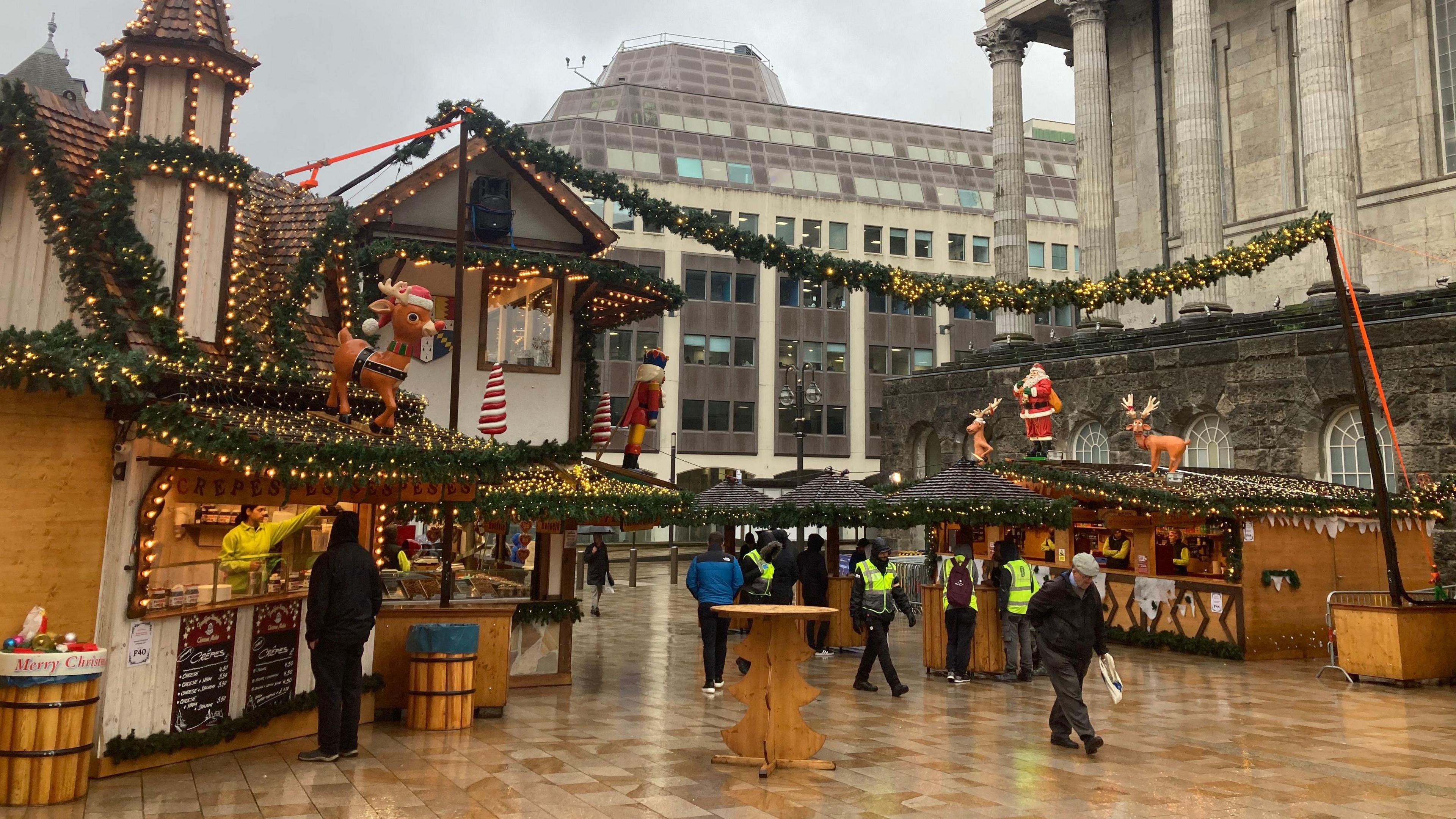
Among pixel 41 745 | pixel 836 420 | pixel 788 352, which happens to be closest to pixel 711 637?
pixel 41 745

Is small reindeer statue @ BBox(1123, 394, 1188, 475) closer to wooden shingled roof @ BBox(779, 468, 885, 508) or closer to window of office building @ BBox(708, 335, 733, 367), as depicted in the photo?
wooden shingled roof @ BBox(779, 468, 885, 508)

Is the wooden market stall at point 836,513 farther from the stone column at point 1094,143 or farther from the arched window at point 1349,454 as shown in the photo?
the stone column at point 1094,143

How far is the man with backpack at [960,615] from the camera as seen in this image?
13.9m

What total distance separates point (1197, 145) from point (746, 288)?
24.2m

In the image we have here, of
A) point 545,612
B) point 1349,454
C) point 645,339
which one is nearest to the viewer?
point 545,612

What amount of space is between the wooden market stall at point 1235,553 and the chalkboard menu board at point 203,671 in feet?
45.4

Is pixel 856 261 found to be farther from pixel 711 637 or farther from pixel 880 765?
pixel 880 765

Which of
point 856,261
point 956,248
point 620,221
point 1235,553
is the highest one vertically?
point 956,248

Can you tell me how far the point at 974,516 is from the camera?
16.0m

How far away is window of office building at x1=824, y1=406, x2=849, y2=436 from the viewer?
52438 millimetres

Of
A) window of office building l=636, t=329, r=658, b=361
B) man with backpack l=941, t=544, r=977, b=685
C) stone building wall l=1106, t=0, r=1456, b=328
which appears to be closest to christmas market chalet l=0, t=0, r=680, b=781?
man with backpack l=941, t=544, r=977, b=685

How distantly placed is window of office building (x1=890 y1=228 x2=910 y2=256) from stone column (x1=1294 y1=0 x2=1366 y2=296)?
84.4 feet

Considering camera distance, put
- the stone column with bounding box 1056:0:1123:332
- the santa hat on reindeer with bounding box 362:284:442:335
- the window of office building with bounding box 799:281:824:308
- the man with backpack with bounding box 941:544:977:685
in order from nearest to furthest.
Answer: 1. the santa hat on reindeer with bounding box 362:284:442:335
2. the man with backpack with bounding box 941:544:977:685
3. the stone column with bounding box 1056:0:1123:332
4. the window of office building with bounding box 799:281:824:308

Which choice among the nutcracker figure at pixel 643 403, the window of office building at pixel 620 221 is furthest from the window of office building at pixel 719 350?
the nutcracker figure at pixel 643 403
